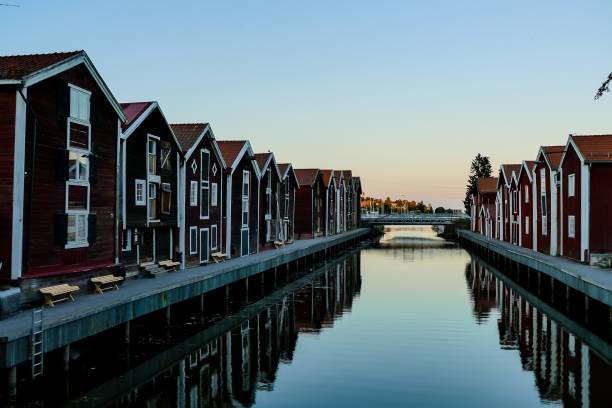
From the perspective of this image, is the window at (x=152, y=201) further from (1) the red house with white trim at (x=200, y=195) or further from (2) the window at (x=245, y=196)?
(2) the window at (x=245, y=196)

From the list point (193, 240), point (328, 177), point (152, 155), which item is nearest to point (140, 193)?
point (152, 155)

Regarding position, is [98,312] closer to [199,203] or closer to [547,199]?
[199,203]

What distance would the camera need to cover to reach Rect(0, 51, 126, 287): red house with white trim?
19.4 meters

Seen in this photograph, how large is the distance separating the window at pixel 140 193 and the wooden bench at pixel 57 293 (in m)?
7.86

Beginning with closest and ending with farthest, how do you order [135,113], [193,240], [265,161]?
[135,113], [193,240], [265,161]

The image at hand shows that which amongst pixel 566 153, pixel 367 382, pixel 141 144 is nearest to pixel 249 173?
pixel 141 144

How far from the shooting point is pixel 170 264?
31828 millimetres

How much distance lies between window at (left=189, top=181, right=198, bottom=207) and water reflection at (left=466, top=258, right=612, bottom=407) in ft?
57.8

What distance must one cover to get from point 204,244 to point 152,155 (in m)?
8.79

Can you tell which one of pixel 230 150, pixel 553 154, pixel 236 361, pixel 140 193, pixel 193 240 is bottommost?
pixel 236 361

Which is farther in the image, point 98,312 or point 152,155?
point 152,155

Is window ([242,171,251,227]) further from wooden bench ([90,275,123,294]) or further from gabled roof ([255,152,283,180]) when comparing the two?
wooden bench ([90,275,123,294])

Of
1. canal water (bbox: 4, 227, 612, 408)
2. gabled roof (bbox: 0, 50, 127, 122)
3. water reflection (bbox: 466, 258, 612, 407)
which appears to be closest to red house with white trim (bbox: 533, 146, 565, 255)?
water reflection (bbox: 466, 258, 612, 407)

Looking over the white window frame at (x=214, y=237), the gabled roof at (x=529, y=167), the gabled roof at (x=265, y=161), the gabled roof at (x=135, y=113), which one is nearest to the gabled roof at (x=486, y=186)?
the gabled roof at (x=529, y=167)
